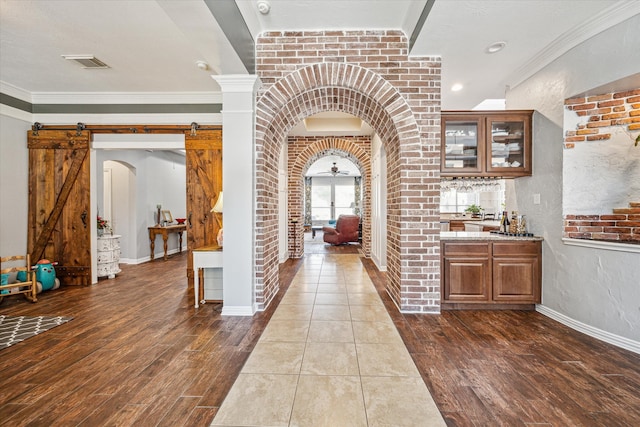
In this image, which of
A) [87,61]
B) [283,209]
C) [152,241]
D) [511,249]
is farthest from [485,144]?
[152,241]

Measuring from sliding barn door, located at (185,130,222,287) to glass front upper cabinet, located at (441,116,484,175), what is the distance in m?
3.21

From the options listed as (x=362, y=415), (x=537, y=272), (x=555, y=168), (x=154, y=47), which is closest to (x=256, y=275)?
(x=362, y=415)

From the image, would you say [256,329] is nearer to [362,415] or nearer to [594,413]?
[362,415]

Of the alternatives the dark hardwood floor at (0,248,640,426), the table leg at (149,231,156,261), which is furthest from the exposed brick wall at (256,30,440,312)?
the table leg at (149,231,156,261)

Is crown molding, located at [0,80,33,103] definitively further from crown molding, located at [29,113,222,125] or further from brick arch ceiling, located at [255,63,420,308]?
brick arch ceiling, located at [255,63,420,308]

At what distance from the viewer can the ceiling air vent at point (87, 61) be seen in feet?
10.7

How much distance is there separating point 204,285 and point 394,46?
3.60 metres

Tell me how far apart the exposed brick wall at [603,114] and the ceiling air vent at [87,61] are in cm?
533

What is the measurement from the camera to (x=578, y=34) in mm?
2699

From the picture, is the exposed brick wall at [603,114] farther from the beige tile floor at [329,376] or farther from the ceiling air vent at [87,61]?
the ceiling air vent at [87,61]

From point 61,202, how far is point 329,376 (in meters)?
4.90

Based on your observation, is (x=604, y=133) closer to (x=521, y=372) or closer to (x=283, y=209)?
(x=521, y=372)

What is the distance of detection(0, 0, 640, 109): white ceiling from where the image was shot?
7.81 feet

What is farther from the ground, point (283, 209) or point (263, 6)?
point (263, 6)
